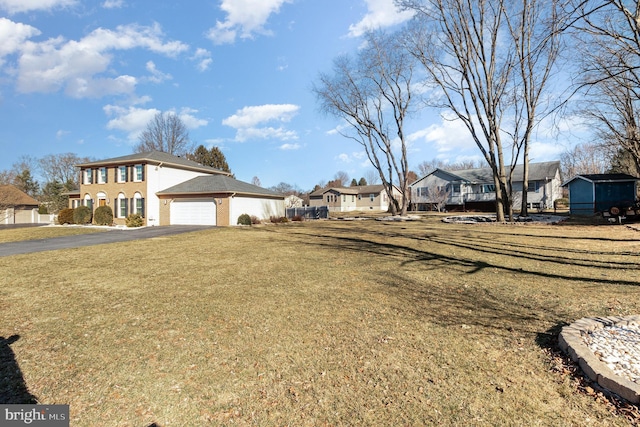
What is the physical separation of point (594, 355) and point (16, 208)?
162 feet

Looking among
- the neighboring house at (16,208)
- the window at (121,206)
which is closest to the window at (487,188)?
the window at (121,206)

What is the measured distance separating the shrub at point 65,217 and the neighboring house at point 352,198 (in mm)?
37699

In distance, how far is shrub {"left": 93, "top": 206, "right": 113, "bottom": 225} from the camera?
2394 centimetres

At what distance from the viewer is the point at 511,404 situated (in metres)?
2.61

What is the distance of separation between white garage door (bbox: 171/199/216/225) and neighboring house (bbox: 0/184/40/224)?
2177cm

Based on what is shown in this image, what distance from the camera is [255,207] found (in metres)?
26.0

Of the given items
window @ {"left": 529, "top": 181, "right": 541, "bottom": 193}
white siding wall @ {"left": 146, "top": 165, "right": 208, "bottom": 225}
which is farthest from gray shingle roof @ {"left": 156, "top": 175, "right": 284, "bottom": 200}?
window @ {"left": 529, "top": 181, "right": 541, "bottom": 193}

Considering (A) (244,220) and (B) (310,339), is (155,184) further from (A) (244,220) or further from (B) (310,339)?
(B) (310,339)

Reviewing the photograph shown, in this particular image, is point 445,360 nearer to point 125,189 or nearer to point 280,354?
point 280,354

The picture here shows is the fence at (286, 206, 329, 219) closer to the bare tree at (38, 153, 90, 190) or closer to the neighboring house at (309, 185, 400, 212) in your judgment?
the neighboring house at (309, 185, 400, 212)

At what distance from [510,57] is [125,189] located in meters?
30.0

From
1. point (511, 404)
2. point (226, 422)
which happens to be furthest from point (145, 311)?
point (511, 404)

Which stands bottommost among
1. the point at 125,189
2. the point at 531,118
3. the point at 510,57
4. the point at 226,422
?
the point at 226,422

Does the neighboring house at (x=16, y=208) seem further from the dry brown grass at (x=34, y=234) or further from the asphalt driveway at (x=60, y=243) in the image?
the asphalt driveway at (x=60, y=243)
